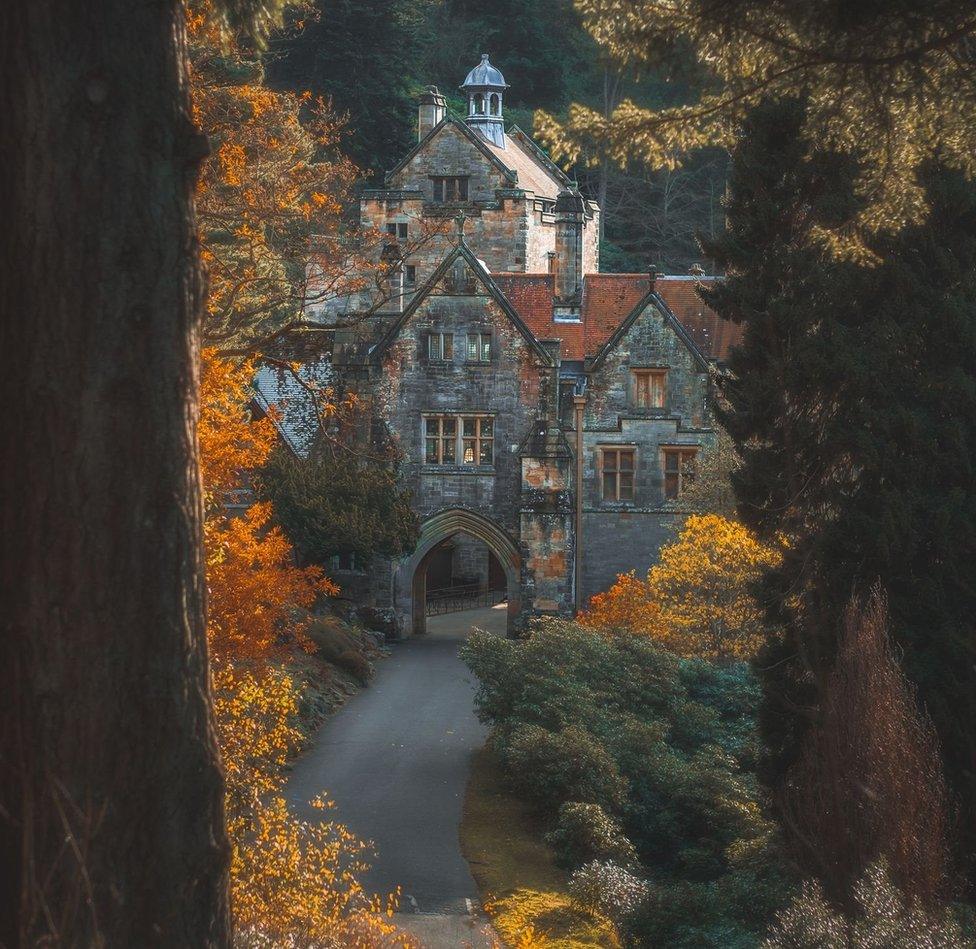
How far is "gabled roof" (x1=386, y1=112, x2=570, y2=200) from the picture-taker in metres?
44.9

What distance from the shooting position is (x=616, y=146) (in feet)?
31.5

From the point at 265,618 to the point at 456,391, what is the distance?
18.1 metres

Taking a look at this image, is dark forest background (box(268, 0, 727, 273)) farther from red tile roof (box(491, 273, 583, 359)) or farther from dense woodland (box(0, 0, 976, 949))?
dense woodland (box(0, 0, 976, 949))

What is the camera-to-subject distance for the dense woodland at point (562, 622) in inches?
189

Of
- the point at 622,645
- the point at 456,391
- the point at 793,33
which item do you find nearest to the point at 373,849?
the point at 622,645

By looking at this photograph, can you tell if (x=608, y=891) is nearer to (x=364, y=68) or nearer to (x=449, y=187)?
(x=449, y=187)

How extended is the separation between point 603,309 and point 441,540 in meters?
8.94

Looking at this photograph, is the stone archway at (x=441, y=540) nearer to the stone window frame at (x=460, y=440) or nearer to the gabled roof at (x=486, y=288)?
the stone window frame at (x=460, y=440)

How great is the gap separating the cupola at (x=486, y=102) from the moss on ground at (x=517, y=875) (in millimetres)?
35366

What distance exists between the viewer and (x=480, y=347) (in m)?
33.4

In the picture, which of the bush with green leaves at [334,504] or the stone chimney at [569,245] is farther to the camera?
the stone chimney at [569,245]

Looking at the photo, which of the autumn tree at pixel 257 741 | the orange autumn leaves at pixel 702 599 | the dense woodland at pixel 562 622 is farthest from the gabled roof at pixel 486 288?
the autumn tree at pixel 257 741

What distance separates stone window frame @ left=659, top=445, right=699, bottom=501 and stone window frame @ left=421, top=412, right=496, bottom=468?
14.6ft

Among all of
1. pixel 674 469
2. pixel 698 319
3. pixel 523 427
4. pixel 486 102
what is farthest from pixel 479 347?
pixel 486 102
